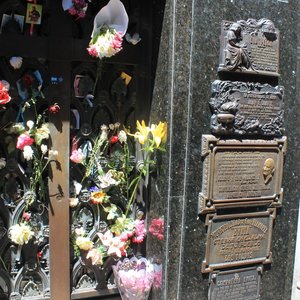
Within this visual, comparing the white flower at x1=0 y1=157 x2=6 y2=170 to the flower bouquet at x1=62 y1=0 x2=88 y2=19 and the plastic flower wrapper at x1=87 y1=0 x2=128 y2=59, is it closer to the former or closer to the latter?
the plastic flower wrapper at x1=87 y1=0 x2=128 y2=59

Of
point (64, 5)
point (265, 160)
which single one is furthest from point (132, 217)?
point (64, 5)

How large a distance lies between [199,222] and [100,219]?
921 millimetres

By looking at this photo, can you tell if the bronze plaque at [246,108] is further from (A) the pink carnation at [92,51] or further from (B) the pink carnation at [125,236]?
(B) the pink carnation at [125,236]

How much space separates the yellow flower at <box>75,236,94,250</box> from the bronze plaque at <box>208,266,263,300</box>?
112cm

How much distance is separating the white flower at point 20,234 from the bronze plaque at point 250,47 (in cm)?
209

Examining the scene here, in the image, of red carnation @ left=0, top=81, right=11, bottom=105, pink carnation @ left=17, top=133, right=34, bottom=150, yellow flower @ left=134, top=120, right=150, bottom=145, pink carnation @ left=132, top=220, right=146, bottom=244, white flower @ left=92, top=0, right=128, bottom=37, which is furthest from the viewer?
pink carnation @ left=132, top=220, right=146, bottom=244

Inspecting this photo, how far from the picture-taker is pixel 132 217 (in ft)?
11.9

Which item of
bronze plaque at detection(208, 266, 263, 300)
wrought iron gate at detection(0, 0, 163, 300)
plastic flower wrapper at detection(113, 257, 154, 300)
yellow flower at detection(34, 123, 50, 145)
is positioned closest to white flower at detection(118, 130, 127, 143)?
wrought iron gate at detection(0, 0, 163, 300)

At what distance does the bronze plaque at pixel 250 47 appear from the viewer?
10.5 feet

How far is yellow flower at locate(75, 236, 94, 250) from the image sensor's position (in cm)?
336

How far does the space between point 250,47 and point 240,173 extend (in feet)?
3.60

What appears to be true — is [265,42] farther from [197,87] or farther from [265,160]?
[265,160]

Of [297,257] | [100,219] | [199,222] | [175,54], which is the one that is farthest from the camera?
[297,257]

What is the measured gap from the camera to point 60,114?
3258 mm
